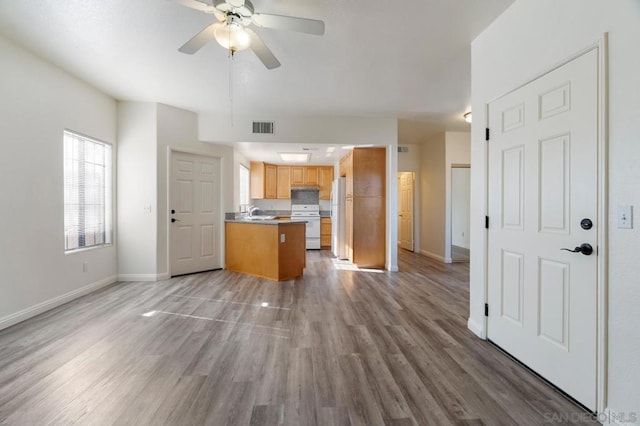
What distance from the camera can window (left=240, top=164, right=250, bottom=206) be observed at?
22.3 ft

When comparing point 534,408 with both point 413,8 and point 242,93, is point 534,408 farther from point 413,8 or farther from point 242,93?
point 242,93

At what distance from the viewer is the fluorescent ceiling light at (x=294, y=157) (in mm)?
5926

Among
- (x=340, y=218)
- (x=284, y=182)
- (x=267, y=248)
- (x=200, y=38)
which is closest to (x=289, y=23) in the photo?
(x=200, y=38)

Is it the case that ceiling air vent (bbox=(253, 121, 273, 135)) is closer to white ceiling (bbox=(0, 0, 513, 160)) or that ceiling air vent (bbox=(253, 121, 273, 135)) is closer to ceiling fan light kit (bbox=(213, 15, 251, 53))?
white ceiling (bbox=(0, 0, 513, 160))

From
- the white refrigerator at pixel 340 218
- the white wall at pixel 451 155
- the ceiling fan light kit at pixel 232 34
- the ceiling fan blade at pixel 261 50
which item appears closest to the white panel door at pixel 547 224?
the ceiling fan blade at pixel 261 50

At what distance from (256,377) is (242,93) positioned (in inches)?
135

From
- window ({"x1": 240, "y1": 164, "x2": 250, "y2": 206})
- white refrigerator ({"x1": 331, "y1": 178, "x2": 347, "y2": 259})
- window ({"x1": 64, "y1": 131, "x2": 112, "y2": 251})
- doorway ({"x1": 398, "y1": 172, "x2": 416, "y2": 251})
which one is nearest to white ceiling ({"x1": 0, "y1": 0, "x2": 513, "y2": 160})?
window ({"x1": 64, "y1": 131, "x2": 112, "y2": 251})

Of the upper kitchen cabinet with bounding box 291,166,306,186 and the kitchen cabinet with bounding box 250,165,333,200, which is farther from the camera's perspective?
the upper kitchen cabinet with bounding box 291,166,306,186

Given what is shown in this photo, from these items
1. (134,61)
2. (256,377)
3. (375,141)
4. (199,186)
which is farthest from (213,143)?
(256,377)

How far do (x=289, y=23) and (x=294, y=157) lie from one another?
4.44m

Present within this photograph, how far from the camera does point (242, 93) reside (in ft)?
12.4

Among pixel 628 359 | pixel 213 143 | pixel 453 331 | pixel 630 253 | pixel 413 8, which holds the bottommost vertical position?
pixel 453 331

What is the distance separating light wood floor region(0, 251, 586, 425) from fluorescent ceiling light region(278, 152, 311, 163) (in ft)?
11.4

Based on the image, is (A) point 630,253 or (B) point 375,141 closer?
(A) point 630,253
